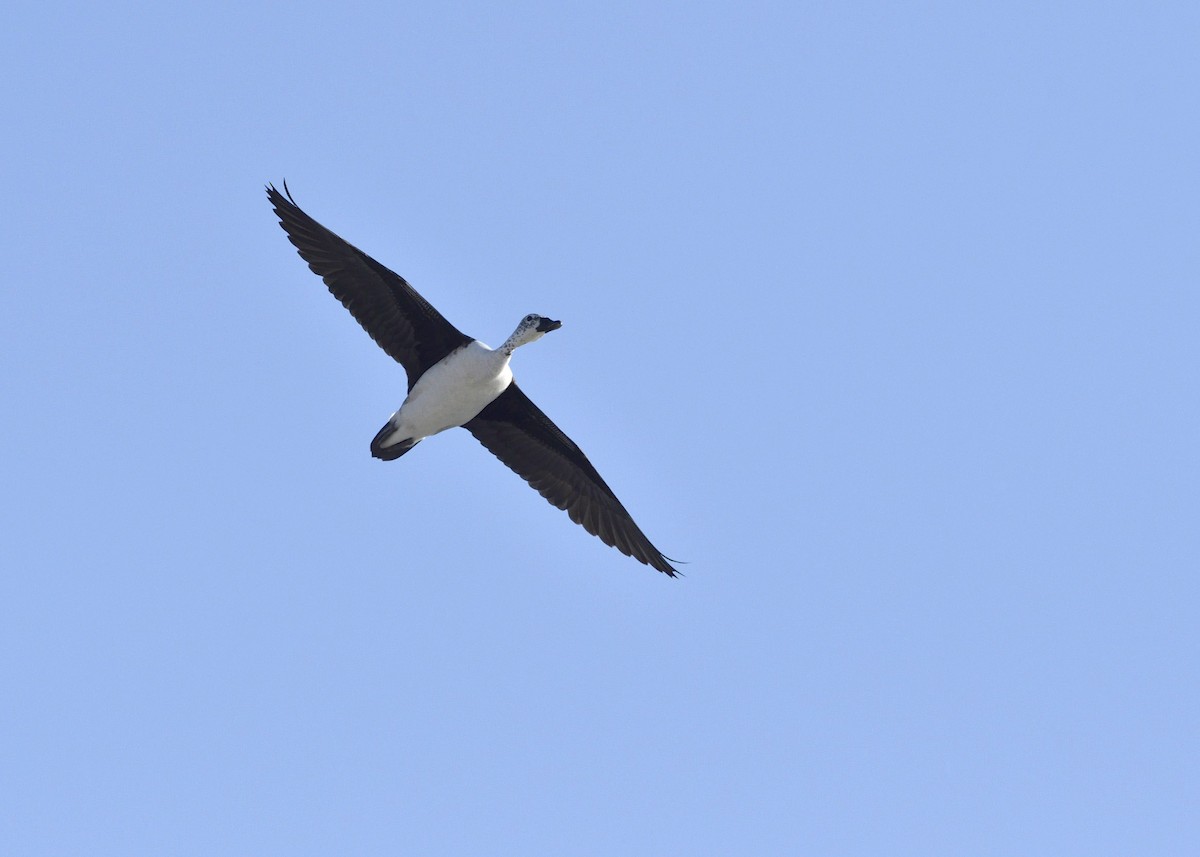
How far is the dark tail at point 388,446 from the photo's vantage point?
27844mm

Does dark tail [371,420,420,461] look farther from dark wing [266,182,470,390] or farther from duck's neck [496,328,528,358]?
duck's neck [496,328,528,358]

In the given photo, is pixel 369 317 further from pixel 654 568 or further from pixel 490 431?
pixel 654 568

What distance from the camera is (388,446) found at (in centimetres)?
2797

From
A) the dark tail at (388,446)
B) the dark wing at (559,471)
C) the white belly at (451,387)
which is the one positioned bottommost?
the dark tail at (388,446)

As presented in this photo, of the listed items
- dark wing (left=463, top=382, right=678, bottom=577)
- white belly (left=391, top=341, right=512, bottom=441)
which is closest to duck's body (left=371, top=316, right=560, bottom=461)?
white belly (left=391, top=341, right=512, bottom=441)

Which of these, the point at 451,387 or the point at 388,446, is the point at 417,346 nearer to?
the point at 451,387

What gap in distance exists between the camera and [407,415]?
27672 mm

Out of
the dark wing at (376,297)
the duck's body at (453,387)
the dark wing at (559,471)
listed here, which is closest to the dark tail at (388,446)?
the duck's body at (453,387)

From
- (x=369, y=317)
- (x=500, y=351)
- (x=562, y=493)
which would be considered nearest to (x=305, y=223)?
(x=369, y=317)

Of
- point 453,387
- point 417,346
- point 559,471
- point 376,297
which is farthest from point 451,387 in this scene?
point 559,471

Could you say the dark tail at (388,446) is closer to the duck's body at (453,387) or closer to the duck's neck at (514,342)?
the duck's body at (453,387)

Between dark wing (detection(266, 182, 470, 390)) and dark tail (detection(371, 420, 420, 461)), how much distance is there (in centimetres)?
89

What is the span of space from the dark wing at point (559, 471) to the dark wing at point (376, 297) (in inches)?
66.7

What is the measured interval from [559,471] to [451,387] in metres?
3.15
